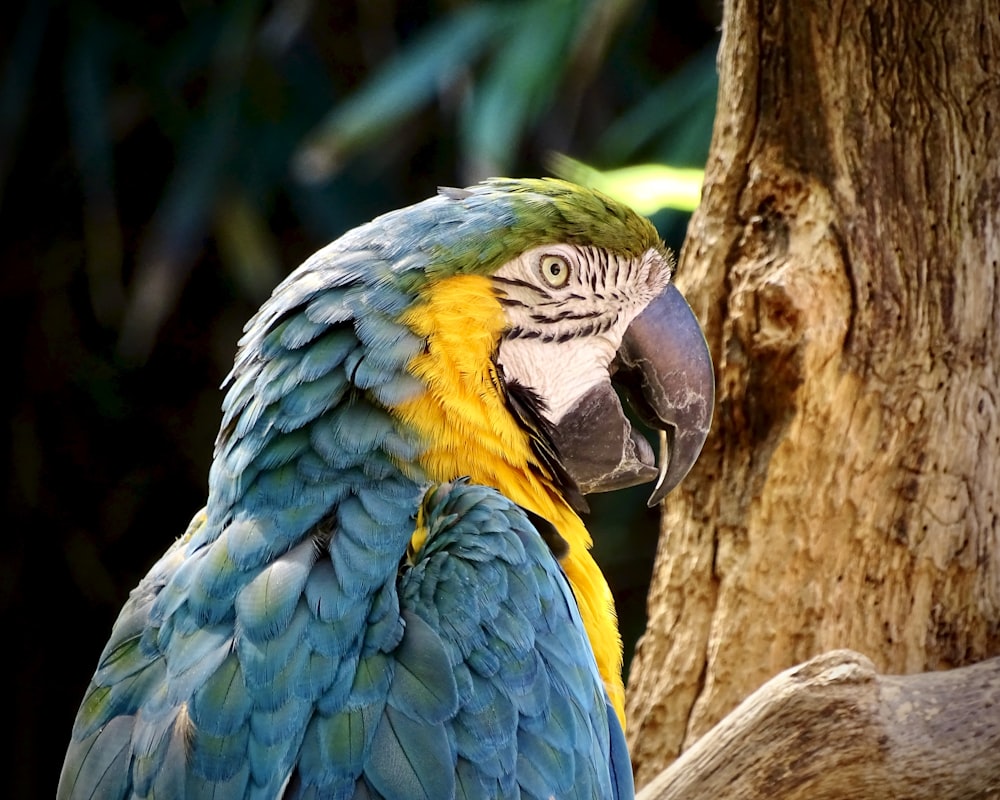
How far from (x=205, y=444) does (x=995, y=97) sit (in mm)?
2645

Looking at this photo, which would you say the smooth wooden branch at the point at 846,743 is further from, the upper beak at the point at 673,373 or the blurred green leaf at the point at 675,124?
the blurred green leaf at the point at 675,124

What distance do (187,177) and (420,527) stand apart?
1.87m

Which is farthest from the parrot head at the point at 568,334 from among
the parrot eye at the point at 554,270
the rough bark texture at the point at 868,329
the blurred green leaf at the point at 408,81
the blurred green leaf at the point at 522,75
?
the blurred green leaf at the point at 408,81

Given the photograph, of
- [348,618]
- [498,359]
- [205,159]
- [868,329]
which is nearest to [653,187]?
[868,329]

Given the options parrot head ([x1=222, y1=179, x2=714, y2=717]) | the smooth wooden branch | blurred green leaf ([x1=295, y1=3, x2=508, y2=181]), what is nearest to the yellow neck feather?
parrot head ([x1=222, y1=179, x2=714, y2=717])

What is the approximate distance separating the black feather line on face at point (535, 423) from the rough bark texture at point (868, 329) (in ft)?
0.87

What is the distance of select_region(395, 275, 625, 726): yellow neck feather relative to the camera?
1208mm

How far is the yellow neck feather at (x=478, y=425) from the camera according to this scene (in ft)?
3.96

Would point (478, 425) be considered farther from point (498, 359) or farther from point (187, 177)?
point (187, 177)

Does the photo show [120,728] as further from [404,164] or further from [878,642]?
[404,164]

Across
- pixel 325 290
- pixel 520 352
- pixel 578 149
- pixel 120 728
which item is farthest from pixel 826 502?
pixel 578 149

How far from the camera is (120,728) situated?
115 cm

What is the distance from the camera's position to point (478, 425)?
1231mm

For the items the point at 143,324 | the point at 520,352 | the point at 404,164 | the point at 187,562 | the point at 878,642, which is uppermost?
the point at 404,164
